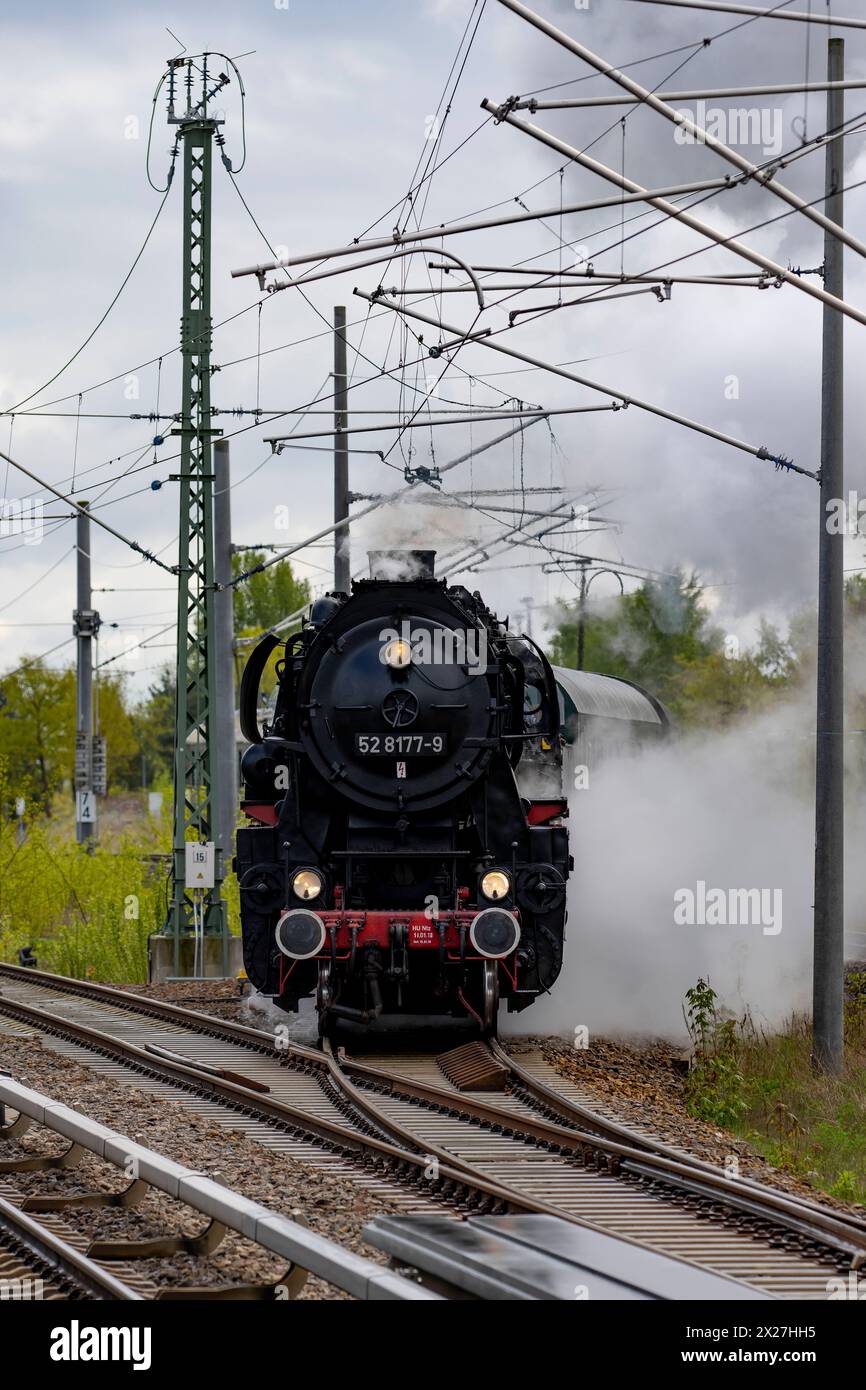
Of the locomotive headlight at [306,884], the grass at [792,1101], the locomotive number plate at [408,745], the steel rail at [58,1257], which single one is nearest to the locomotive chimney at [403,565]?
the locomotive number plate at [408,745]

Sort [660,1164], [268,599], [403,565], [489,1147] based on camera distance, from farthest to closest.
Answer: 1. [268,599]
2. [403,565]
3. [489,1147]
4. [660,1164]

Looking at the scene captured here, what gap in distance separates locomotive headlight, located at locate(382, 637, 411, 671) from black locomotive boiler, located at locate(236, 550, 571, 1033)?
1 cm

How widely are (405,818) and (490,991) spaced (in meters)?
1.41

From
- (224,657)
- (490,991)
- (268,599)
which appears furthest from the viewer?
(268,599)

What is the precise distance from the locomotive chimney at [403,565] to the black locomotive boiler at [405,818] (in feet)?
0.74

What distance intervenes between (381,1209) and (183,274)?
13.7 metres

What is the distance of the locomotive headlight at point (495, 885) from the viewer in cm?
1213

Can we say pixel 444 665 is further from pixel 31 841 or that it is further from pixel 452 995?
pixel 31 841

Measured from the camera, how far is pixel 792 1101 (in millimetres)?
11750

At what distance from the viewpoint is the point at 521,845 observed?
12562 millimetres

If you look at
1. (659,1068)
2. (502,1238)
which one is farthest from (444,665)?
(502,1238)
